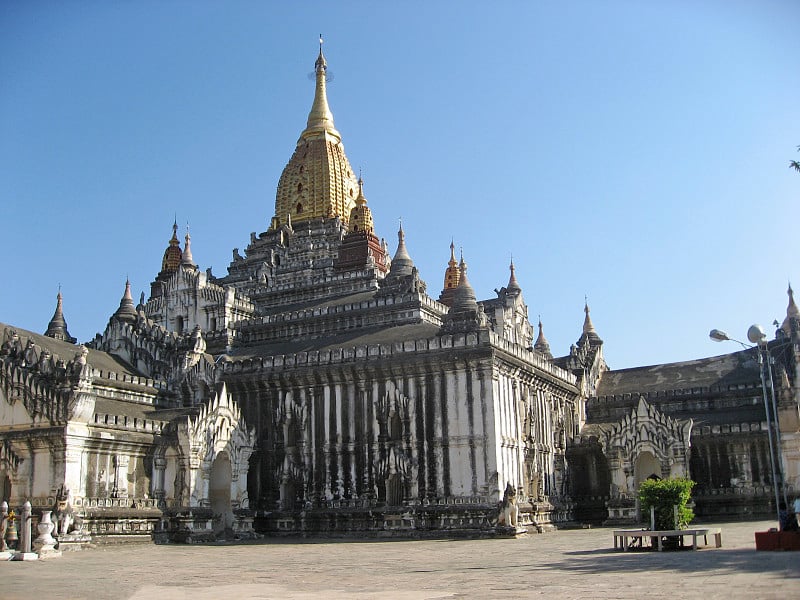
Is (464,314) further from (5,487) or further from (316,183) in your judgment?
(316,183)

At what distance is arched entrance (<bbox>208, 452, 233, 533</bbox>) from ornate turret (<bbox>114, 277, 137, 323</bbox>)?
1686 cm

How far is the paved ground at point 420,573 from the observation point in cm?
1978

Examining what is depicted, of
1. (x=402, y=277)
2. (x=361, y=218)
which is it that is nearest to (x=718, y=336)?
(x=402, y=277)

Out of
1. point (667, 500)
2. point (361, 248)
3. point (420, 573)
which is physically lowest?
point (420, 573)

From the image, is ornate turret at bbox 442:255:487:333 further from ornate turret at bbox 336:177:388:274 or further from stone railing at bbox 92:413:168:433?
ornate turret at bbox 336:177:388:274

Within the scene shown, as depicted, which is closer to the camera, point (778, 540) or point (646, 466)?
point (778, 540)

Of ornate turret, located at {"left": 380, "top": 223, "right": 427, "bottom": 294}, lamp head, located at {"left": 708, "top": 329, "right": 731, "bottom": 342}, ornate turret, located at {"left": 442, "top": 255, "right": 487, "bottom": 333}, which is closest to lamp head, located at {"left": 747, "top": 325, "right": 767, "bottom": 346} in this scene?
lamp head, located at {"left": 708, "top": 329, "right": 731, "bottom": 342}

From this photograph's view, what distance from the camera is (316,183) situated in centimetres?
8981

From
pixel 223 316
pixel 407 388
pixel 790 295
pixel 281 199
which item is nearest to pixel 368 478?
pixel 407 388

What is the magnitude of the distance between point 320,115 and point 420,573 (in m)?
76.2

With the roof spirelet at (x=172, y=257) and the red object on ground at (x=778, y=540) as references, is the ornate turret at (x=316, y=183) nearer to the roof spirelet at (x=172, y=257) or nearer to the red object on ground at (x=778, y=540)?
the roof spirelet at (x=172, y=257)

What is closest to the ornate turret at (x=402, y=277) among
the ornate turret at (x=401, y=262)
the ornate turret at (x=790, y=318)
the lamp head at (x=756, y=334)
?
the ornate turret at (x=401, y=262)

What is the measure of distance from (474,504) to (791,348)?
27.9 metres

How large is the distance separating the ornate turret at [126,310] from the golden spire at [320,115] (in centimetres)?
3257
